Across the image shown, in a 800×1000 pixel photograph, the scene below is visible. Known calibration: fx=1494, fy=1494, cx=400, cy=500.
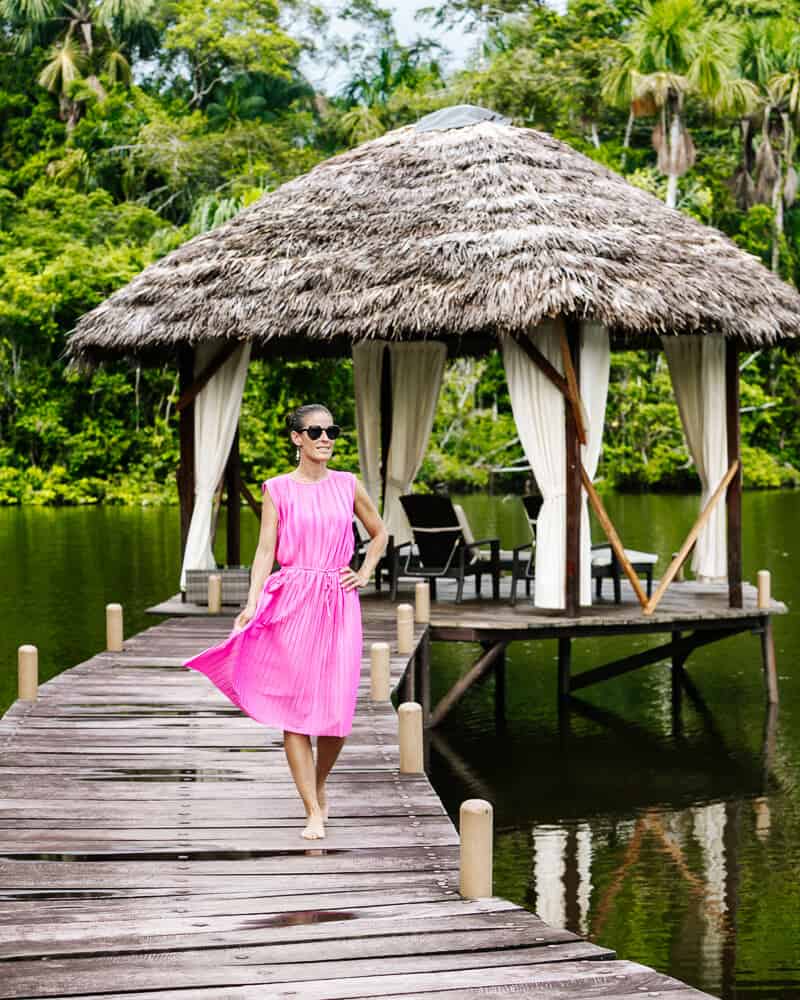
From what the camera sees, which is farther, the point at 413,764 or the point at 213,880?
the point at 413,764

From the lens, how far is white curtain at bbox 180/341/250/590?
11.8 m

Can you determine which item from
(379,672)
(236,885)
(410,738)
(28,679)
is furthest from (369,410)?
(236,885)

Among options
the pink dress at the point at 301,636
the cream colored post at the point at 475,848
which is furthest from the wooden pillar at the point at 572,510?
the cream colored post at the point at 475,848

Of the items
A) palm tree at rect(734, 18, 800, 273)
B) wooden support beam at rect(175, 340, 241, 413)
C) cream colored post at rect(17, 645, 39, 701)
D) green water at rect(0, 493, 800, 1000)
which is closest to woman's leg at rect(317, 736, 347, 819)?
green water at rect(0, 493, 800, 1000)

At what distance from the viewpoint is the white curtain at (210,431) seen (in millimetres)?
11789

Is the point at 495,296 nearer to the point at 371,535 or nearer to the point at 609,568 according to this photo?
A: the point at 609,568

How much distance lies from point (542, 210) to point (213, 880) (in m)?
7.33

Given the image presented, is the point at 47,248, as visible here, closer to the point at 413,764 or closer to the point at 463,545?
the point at 463,545

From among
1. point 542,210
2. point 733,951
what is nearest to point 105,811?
point 733,951

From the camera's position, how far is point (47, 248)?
3416cm

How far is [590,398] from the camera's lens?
35.2ft

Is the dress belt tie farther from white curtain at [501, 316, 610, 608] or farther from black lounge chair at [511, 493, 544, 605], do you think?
black lounge chair at [511, 493, 544, 605]

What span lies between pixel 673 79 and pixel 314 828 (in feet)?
91.6

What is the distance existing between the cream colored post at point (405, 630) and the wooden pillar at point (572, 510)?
4.83 feet
